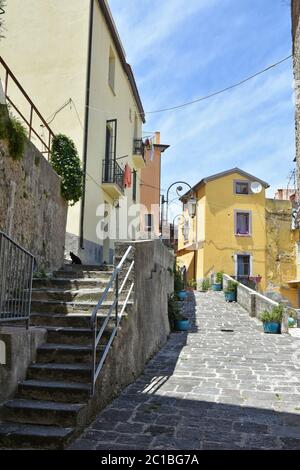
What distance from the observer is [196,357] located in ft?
29.6

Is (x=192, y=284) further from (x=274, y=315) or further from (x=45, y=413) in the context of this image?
(x=45, y=413)

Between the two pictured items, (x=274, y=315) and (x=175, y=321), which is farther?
(x=274, y=315)

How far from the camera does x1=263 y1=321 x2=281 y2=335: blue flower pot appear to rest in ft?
42.3

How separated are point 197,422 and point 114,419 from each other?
0.93 meters

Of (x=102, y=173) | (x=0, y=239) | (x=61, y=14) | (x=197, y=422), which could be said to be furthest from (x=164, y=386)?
(x=61, y=14)

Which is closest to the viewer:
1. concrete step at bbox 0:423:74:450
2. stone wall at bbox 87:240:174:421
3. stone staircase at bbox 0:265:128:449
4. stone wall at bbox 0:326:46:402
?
concrete step at bbox 0:423:74:450

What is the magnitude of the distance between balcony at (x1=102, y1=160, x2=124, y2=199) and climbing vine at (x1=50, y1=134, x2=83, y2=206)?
4676 millimetres

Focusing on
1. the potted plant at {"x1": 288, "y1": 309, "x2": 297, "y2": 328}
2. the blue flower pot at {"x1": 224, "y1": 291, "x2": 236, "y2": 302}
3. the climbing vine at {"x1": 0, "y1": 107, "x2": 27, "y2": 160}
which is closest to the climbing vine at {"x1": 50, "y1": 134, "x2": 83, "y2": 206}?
the climbing vine at {"x1": 0, "y1": 107, "x2": 27, "y2": 160}

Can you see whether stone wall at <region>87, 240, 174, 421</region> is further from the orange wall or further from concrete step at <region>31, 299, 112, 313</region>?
the orange wall

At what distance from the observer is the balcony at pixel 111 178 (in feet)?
49.4

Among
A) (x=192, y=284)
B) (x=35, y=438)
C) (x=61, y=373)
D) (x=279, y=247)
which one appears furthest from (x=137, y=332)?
(x=279, y=247)

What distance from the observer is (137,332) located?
7254 millimetres

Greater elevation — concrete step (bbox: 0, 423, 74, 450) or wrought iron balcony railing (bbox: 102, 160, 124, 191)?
wrought iron balcony railing (bbox: 102, 160, 124, 191)

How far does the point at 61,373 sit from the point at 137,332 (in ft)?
7.65
